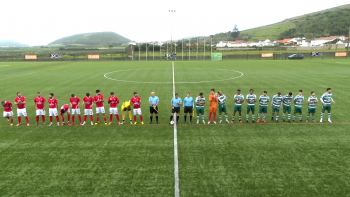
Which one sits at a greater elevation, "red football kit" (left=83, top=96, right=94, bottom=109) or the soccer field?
"red football kit" (left=83, top=96, right=94, bottom=109)

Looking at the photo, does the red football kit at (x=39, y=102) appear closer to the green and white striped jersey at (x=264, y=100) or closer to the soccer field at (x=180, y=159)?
the soccer field at (x=180, y=159)

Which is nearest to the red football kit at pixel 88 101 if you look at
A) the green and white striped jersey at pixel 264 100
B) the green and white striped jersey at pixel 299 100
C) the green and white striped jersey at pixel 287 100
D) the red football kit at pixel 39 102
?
the red football kit at pixel 39 102

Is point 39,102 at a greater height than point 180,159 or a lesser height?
greater

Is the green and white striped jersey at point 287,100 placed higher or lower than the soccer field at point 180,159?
higher

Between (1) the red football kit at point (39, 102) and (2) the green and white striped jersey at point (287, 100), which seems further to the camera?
(2) the green and white striped jersey at point (287, 100)

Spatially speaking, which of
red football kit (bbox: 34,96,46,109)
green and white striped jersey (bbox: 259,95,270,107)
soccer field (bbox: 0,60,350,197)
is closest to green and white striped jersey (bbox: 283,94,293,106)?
green and white striped jersey (bbox: 259,95,270,107)

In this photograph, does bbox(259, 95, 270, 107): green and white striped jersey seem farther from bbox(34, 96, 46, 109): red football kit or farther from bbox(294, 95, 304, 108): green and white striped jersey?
bbox(34, 96, 46, 109): red football kit

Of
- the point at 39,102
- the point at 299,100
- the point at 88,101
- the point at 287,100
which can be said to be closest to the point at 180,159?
the point at 88,101

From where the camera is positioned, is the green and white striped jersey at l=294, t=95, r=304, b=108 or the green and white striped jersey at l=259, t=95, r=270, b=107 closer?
the green and white striped jersey at l=294, t=95, r=304, b=108

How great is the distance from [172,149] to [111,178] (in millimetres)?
2888

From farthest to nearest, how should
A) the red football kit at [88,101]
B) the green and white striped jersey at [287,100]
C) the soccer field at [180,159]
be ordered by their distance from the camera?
the green and white striped jersey at [287,100]
the red football kit at [88,101]
the soccer field at [180,159]

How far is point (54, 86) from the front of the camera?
23.6 meters

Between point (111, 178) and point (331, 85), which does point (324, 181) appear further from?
point (331, 85)

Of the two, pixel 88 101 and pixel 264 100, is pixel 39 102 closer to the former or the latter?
pixel 88 101
